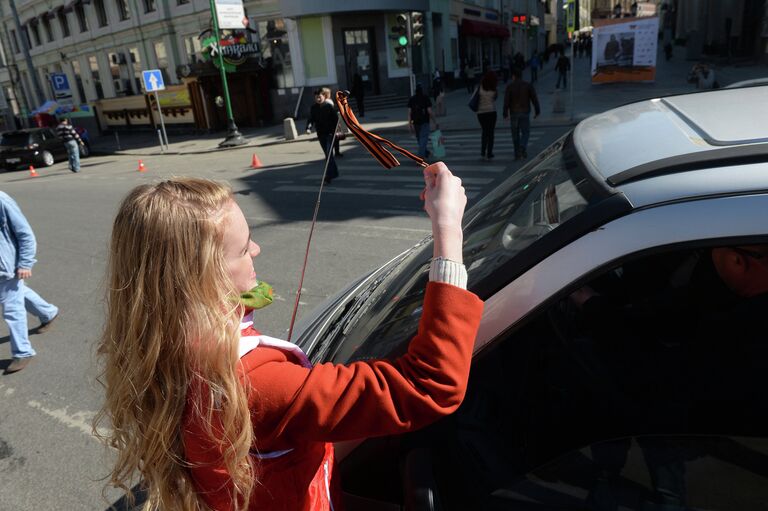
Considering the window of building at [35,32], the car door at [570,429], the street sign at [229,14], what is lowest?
the car door at [570,429]

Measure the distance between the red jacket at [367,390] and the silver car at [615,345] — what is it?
0.23 m

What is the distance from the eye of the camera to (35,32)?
1532 inches

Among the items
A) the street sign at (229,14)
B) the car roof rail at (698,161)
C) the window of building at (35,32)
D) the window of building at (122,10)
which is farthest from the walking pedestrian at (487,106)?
the window of building at (35,32)

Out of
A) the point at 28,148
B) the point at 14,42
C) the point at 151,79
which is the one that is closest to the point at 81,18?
the point at 14,42

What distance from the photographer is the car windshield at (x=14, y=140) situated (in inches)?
816

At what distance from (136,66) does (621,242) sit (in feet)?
115

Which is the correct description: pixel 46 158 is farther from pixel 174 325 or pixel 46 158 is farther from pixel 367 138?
pixel 174 325

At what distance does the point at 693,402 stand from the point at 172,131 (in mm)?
30636

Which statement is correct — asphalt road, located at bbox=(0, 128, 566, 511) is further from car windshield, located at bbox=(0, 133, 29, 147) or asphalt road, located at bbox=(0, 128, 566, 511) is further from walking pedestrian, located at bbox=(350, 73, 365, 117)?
walking pedestrian, located at bbox=(350, 73, 365, 117)

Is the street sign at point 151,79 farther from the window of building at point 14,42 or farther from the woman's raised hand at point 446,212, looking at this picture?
the window of building at point 14,42

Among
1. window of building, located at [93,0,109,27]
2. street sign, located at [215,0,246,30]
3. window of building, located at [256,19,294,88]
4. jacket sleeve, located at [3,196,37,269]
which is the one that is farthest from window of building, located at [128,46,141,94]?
jacket sleeve, located at [3,196,37,269]

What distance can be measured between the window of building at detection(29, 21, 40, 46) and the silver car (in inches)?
1900

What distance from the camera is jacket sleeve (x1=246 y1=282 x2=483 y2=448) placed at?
3.49ft

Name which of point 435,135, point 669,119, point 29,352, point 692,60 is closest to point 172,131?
point 435,135
